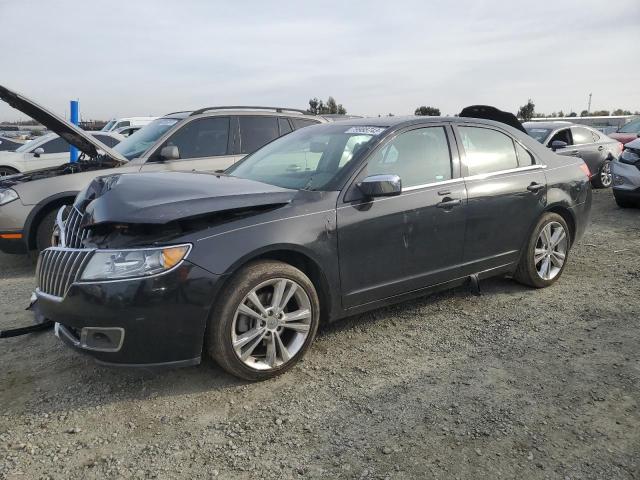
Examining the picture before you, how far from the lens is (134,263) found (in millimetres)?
2805

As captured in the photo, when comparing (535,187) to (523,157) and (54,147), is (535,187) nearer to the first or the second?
(523,157)

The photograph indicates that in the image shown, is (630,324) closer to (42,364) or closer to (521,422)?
(521,422)

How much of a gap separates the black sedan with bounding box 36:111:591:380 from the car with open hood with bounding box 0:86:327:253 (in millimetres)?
2012

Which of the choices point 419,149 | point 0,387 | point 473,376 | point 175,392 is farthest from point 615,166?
point 0,387

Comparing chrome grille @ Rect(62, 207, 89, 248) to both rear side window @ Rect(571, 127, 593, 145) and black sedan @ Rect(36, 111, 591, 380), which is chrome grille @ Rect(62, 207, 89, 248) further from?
rear side window @ Rect(571, 127, 593, 145)

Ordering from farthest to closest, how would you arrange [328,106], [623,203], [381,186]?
[328,106] → [623,203] → [381,186]

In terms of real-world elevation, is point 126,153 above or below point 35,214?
above

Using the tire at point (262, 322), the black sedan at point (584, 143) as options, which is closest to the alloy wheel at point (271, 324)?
the tire at point (262, 322)

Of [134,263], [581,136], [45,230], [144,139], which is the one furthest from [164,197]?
[581,136]

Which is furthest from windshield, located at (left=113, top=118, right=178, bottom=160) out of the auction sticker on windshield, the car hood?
the car hood

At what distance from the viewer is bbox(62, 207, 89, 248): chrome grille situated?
123 inches

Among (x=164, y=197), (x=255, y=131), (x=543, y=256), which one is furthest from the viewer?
(x=255, y=131)

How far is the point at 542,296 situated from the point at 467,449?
254cm

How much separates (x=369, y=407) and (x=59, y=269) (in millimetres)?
1956
